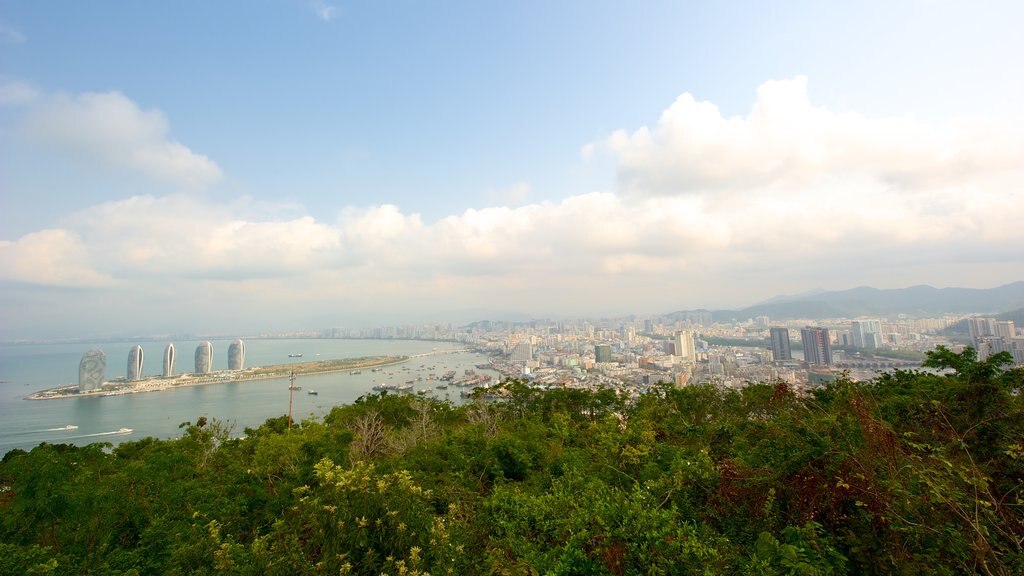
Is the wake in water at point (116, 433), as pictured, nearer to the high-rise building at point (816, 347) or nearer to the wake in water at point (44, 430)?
the wake in water at point (44, 430)

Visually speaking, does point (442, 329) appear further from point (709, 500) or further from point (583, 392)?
point (709, 500)

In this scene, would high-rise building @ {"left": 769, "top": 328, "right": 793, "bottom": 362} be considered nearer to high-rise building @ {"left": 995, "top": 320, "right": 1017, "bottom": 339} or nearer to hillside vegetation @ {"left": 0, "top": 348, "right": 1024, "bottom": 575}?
high-rise building @ {"left": 995, "top": 320, "right": 1017, "bottom": 339}

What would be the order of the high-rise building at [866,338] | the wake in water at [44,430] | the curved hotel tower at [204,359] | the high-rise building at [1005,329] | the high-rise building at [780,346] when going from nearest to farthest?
the high-rise building at [1005,329]
the wake in water at [44,430]
the high-rise building at [866,338]
the high-rise building at [780,346]
the curved hotel tower at [204,359]

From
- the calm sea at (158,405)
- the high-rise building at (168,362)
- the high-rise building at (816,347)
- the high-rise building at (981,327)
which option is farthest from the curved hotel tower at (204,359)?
the high-rise building at (981,327)

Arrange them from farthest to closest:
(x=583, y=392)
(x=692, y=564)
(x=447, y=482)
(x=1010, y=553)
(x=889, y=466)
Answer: (x=583, y=392)
(x=447, y=482)
(x=889, y=466)
(x=692, y=564)
(x=1010, y=553)

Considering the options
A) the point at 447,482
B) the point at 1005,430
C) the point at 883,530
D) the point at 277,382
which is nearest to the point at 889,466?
the point at 883,530

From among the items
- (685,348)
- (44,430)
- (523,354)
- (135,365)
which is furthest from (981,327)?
(135,365)

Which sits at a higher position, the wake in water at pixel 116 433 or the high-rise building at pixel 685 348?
the high-rise building at pixel 685 348

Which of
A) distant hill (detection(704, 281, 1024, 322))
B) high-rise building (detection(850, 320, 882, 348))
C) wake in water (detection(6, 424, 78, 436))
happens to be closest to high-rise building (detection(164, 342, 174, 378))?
wake in water (detection(6, 424, 78, 436))
